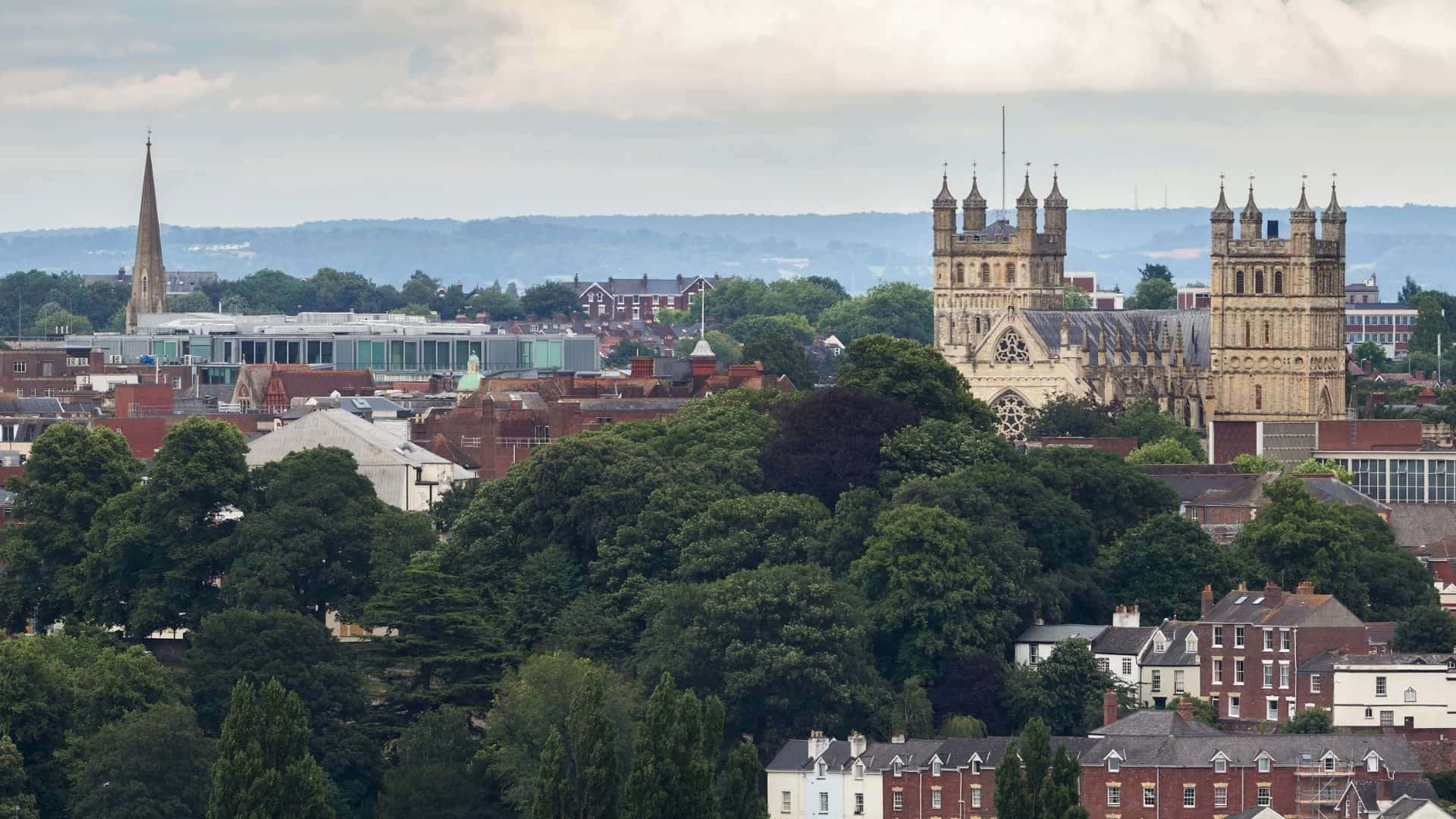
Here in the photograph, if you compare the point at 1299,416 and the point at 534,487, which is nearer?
the point at 534,487

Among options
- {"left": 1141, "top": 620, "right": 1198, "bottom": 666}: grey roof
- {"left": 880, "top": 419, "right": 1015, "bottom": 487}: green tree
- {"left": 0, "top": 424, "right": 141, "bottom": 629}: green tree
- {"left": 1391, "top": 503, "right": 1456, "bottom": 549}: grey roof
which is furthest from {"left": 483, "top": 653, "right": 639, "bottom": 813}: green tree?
{"left": 1391, "top": 503, "right": 1456, "bottom": 549}: grey roof

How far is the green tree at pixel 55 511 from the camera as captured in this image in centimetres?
Answer: 10519

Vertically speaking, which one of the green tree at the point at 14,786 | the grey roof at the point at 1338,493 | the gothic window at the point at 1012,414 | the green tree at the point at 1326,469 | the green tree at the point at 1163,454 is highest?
the gothic window at the point at 1012,414

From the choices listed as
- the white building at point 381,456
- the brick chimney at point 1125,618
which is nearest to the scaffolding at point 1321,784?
the brick chimney at point 1125,618

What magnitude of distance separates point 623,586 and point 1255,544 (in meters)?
17.7

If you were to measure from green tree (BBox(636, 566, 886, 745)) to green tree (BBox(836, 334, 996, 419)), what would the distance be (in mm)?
22478

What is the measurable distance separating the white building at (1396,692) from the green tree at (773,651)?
10942mm

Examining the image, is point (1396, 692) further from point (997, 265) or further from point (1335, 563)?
point (997, 265)

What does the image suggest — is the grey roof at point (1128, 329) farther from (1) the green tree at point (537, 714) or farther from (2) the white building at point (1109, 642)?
(1) the green tree at point (537, 714)

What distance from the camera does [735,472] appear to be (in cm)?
10912

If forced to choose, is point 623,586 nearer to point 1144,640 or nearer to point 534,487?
point 534,487

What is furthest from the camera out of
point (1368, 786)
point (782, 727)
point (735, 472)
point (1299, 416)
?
point (1299, 416)

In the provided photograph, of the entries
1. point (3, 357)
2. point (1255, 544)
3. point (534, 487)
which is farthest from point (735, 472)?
point (3, 357)

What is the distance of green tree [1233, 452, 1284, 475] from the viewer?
430 ft
